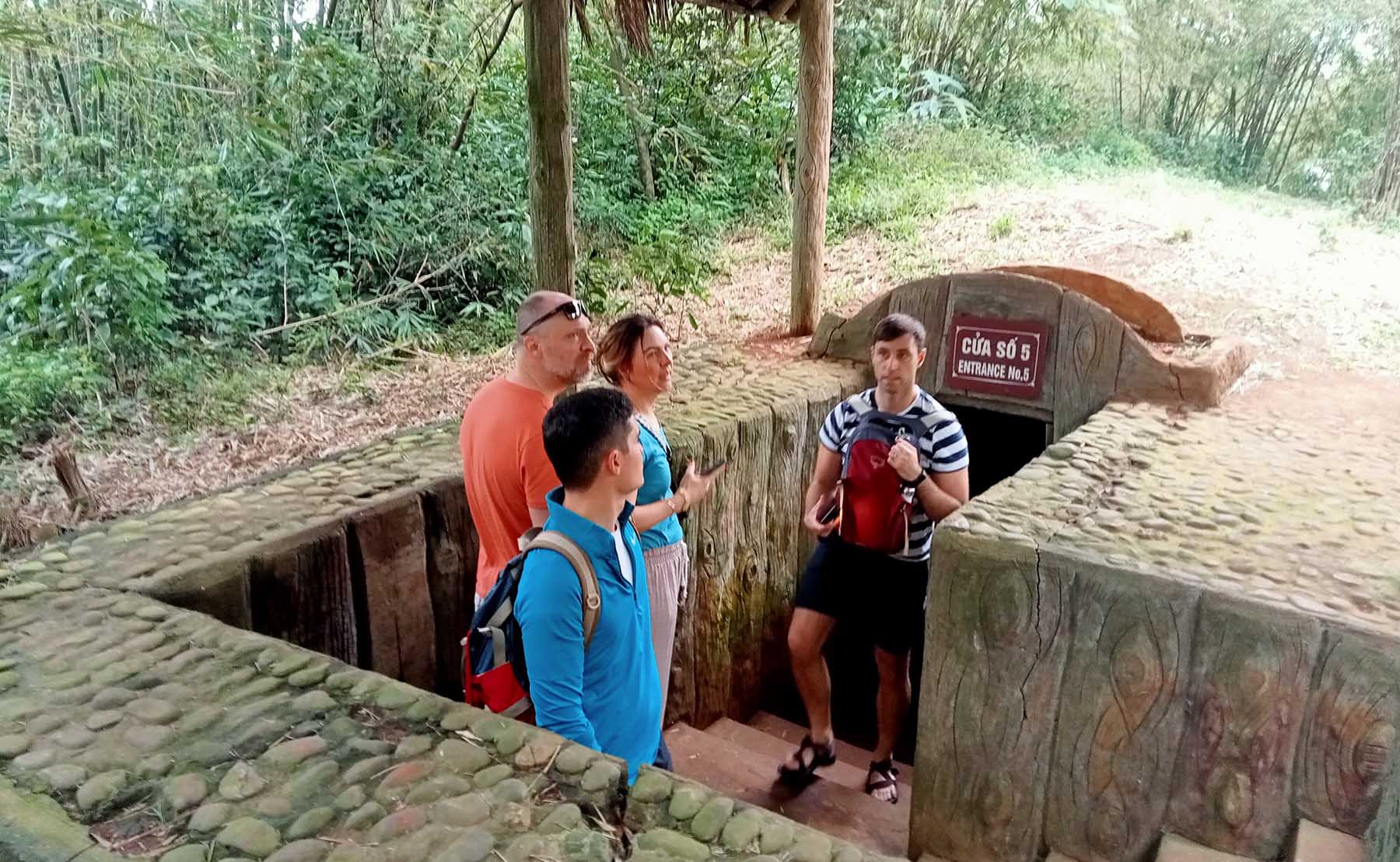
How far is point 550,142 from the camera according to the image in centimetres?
346

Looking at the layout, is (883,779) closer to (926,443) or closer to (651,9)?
(926,443)

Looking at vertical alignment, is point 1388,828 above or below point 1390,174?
below

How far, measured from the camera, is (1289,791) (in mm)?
2357

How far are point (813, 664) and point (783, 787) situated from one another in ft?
1.66

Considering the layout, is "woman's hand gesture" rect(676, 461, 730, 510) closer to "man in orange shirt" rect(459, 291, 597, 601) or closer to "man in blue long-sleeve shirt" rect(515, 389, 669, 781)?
"man in orange shirt" rect(459, 291, 597, 601)

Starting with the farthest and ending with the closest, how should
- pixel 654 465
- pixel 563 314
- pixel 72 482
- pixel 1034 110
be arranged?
pixel 1034 110 < pixel 72 482 < pixel 654 465 < pixel 563 314

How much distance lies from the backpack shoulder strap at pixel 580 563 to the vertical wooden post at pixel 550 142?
70.5 inches

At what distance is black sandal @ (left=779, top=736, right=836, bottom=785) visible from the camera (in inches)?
147

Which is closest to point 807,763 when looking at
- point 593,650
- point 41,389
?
point 593,650

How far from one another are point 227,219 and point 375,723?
18.1ft

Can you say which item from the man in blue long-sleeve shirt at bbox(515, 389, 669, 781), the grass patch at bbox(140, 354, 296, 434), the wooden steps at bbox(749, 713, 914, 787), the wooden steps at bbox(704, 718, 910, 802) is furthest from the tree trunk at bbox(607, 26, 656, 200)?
the man in blue long-sleeve shirt at bbox(515, 389, 669, 781)

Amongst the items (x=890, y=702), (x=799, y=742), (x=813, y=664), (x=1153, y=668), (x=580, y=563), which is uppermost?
(x=580, y=563)

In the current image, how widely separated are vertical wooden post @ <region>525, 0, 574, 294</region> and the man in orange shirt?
3.11ft

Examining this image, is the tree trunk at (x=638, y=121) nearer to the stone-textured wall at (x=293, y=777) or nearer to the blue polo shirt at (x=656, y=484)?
the blue polo shirt at (x=656, y=484)
